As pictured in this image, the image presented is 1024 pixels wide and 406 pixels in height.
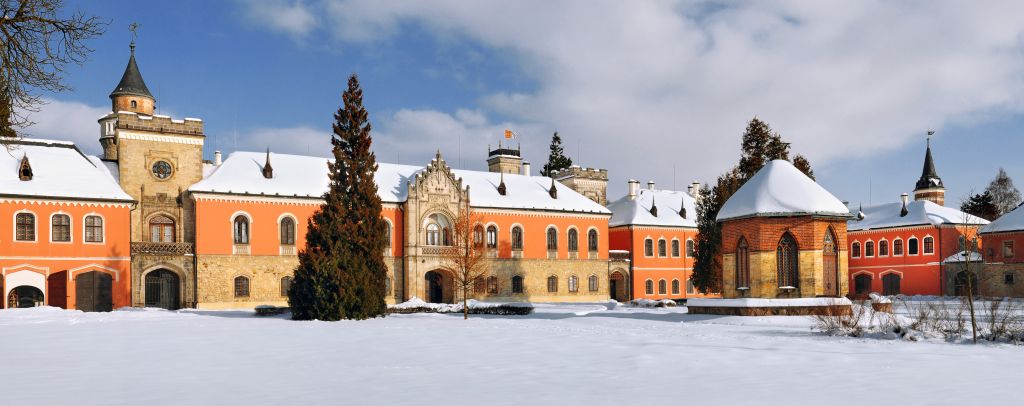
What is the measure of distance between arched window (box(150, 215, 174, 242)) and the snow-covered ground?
64.6 ft

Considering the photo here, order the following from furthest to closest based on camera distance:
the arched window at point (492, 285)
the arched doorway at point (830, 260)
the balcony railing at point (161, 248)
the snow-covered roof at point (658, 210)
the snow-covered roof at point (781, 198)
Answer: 1. the snow-covered roof at point (658, 210)
2. the arched window at point (492, 285)
3. the balcony railing at point (161, 248)
4. the arched doorway at point (830, 260)
5. the snow-covered roof at point (781, 198)

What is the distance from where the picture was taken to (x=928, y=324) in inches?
819

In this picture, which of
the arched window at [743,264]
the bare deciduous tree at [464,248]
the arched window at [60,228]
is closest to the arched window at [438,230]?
the bare deciduous tree at [464,248]

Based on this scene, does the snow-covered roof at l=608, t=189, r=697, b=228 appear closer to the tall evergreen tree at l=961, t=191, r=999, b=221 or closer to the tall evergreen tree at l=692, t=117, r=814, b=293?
the tall evergreen tree at l=692, t=117, r=814, b=293

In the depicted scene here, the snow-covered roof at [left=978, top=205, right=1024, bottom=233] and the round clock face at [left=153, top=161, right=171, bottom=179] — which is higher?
the round clock face at [left=153, top=161, right=171, bottom=179]

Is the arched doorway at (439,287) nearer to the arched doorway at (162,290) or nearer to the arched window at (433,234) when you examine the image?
the arched window at (433,234)

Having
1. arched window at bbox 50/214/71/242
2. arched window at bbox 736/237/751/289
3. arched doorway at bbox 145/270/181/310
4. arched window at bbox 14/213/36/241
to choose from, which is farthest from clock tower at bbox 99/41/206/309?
arched window at bbox 736/237/751/289

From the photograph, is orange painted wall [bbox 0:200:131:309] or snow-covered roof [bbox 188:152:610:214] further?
snow-covered roof [bbox 188:152:610:214]

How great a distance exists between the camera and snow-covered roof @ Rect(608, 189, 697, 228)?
2350 inches

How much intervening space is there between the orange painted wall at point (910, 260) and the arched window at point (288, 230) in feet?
154

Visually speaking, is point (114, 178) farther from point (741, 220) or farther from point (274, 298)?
point (741, 220)

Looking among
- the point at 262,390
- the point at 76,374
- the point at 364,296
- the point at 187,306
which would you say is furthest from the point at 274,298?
the point at 262,390

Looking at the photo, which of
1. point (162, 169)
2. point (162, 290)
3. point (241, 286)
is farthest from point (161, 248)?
point (162, 169)

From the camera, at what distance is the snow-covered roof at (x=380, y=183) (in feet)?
146
